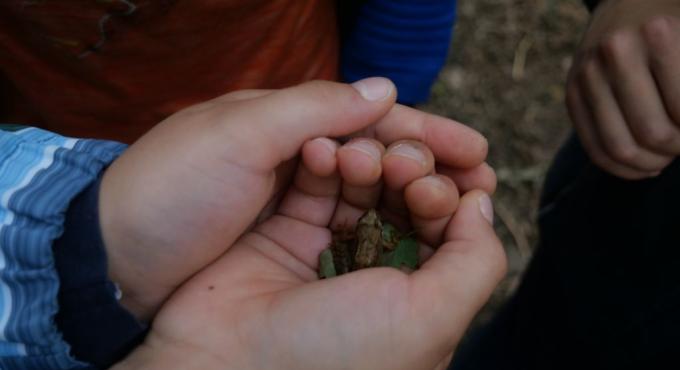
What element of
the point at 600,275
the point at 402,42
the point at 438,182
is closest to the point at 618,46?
the point at 438,182

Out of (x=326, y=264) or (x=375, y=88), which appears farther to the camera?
(x=326, y=264)

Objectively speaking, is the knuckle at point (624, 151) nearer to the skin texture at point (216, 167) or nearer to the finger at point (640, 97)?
the finger at point (640, 97)

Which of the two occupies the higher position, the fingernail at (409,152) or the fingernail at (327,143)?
the fingernail at (327,143)

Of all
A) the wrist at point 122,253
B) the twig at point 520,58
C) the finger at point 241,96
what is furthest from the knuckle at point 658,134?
the twig at point 520,58

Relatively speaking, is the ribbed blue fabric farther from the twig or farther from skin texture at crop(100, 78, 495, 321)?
the twig

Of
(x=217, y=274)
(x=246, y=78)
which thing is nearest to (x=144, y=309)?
(x=217, y=274)

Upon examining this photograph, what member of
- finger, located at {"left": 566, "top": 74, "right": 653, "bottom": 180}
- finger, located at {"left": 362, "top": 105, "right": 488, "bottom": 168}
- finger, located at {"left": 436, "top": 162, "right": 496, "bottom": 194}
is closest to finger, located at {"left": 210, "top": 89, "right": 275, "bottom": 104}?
finger, located at {"left": 362, "top": 105, "right": 488, "bottom": 168}

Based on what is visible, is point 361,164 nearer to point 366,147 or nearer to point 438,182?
point 366,147

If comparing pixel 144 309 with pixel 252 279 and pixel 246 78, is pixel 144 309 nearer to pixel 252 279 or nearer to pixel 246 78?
pixel 252 279
